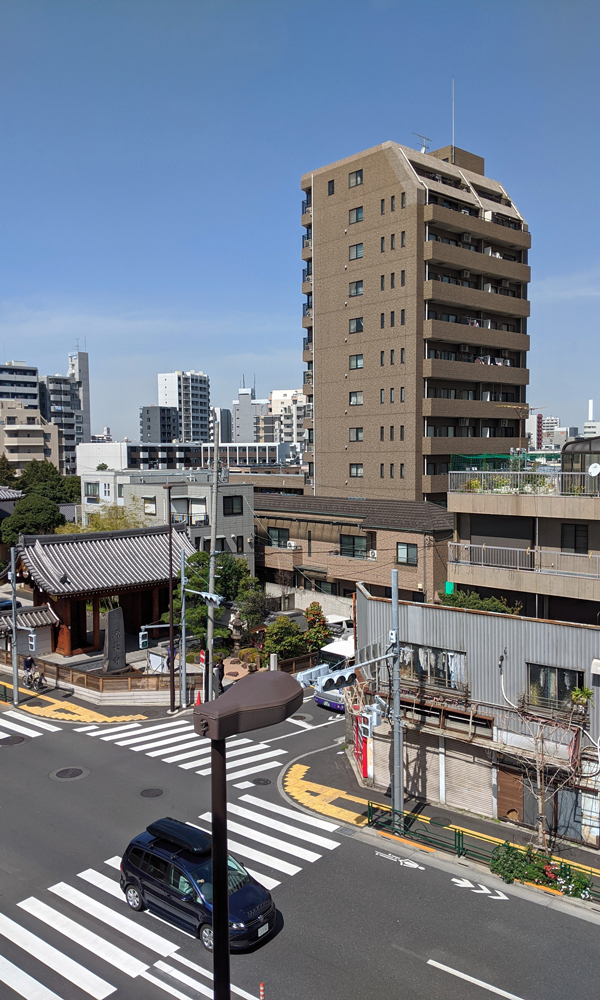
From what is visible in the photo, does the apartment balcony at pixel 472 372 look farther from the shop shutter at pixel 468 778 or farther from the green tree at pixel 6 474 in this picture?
the green tree at pixel 6 474

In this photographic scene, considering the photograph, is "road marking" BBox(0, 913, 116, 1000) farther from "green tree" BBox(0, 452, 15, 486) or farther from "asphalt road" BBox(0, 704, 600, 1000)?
"green tree" BBox(0, 452, 15, 486)

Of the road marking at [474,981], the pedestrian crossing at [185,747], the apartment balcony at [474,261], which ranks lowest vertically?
the pedestrian crossing at [185,747]

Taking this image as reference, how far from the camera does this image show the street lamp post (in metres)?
7.14

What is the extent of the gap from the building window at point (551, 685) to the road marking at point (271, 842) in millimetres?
7675

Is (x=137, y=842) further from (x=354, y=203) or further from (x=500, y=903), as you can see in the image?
(x=354, y=203)

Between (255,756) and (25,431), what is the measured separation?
104 meters

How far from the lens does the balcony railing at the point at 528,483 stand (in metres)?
31.9

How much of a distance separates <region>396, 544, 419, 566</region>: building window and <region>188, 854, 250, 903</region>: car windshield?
3056 cm

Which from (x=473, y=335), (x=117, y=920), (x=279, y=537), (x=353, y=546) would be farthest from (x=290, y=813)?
(x=473, y=335)

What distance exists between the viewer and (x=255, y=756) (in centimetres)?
2712

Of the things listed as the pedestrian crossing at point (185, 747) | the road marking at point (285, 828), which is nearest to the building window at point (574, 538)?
the pedestrian crossing at point (185, 747)

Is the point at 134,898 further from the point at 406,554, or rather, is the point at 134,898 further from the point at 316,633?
the point at 406,554

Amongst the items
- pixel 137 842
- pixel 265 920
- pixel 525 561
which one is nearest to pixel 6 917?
pixel 137 842

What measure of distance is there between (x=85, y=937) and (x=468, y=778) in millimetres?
11748
